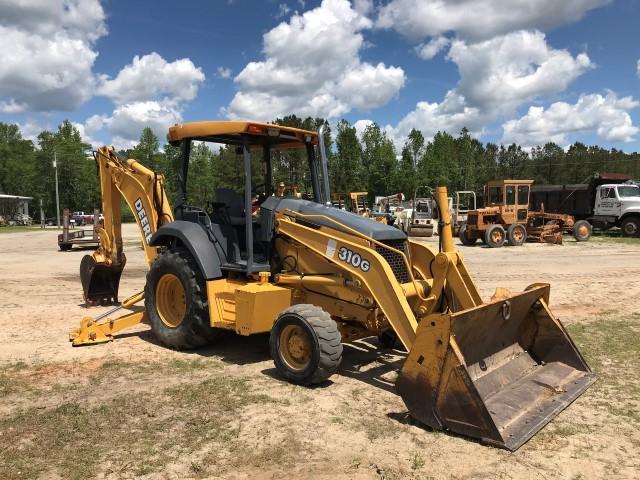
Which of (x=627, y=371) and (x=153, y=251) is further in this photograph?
(x=153, y=251)

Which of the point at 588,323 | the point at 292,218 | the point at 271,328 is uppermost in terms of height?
the point at 292,218

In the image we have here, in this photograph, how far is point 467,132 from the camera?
78562mm

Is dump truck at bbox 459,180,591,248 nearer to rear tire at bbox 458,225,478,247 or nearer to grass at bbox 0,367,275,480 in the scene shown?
rear tire at bbox 458,225,478,247

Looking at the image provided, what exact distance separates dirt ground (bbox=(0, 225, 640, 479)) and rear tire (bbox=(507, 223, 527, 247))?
14.4 m

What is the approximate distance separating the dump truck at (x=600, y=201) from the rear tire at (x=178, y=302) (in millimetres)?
22795

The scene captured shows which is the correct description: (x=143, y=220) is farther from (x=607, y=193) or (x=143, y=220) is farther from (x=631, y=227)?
(x=607, y=193)

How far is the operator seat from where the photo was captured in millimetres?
6875

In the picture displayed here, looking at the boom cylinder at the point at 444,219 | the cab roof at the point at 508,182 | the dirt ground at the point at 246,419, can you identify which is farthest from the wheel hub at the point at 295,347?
the cab roof at the point at 508,182

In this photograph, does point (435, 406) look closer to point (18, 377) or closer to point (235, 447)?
point (235, 447)

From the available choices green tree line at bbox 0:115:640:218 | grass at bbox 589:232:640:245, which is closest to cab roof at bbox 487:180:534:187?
grass at bbox 589:232:640:245

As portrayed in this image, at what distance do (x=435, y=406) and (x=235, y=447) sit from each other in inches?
62.5

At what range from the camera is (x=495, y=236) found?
Answer: 2209cm

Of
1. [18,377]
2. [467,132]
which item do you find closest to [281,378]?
[18,377]

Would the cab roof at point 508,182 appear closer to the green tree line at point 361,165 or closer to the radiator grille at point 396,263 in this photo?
the radiator grille at point 396,263
